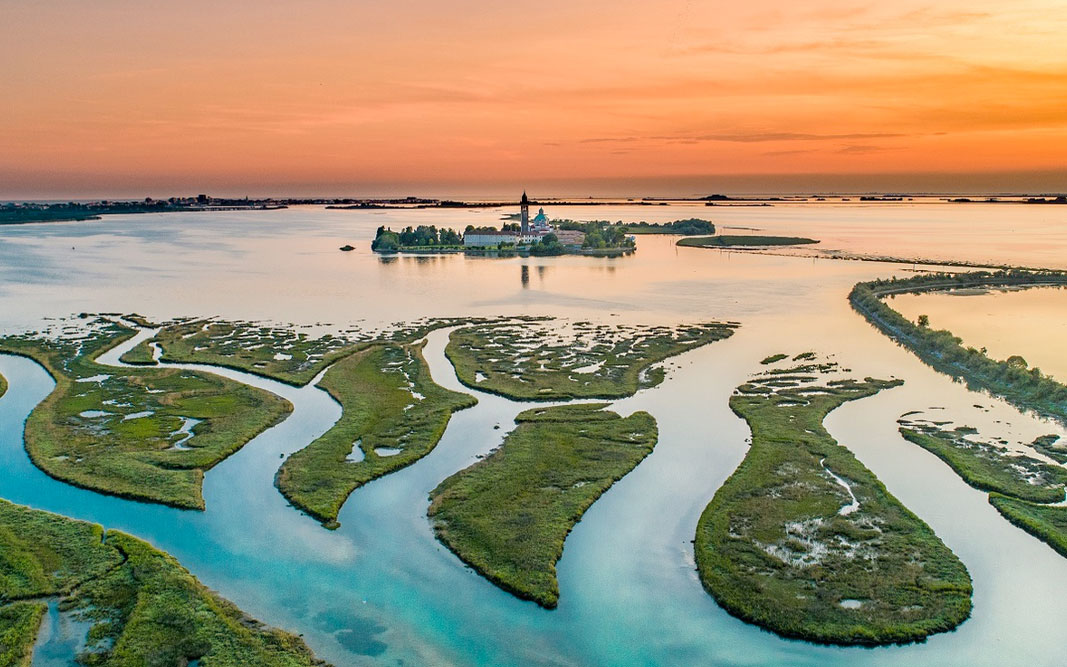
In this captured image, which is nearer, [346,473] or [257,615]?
[257,615]

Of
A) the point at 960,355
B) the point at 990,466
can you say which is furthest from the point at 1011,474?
the point at 960,355

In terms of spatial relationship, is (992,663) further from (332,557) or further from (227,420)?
(227,420)

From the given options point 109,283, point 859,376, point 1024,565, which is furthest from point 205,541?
point 109,283

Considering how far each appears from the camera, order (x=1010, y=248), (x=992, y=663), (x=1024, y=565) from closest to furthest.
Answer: (x=992, y=663)
(x=1024, y=565)
(x=1010, y=248)

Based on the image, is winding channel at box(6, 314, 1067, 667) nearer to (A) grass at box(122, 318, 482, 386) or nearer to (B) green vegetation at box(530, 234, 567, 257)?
(A) grass at box(122, 318, 482, 386)

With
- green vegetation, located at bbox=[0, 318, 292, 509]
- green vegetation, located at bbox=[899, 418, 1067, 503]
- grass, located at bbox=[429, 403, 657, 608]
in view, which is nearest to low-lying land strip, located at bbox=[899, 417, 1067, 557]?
green vegetation, located at bbox=[899, 418, 1067, 503]

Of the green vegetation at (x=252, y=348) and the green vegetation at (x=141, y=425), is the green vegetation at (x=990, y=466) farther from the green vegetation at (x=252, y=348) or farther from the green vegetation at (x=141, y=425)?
the green vegetation at (x=252, y=348)
